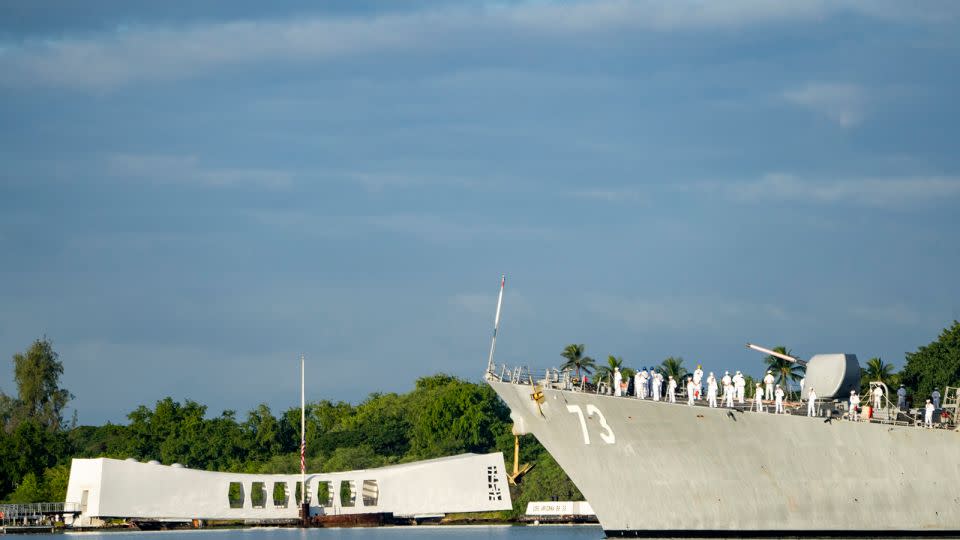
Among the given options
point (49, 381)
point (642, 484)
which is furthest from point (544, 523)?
point (49, 381)

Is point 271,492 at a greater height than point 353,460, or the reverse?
point 353,460

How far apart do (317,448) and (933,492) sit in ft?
223

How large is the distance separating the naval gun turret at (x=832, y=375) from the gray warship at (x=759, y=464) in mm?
42

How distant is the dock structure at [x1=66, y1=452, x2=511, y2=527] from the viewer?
8556 centimetres

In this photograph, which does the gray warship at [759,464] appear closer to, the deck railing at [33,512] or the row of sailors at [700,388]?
the row of sailors at [700,388]

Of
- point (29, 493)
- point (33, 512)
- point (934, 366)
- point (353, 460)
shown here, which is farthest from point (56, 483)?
point (934, 366)

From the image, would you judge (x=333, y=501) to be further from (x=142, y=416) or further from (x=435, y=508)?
(x=142, y=416)

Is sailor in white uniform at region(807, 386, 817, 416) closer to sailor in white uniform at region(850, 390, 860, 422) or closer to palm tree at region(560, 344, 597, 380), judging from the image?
sailor in white uniform at region(850, 390, 860, 422)

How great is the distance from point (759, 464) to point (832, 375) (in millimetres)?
4537

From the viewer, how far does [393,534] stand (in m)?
74.3

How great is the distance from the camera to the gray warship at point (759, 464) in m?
46.5

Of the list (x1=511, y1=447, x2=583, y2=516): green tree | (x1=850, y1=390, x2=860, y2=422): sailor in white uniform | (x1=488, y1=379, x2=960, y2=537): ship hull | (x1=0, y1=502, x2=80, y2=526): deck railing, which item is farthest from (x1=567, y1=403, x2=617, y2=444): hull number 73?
(x1=0, y1=502, x2=80, y2=526): deck railing

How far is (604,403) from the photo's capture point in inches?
1916

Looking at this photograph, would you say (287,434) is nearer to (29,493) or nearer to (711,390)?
(29,493)
